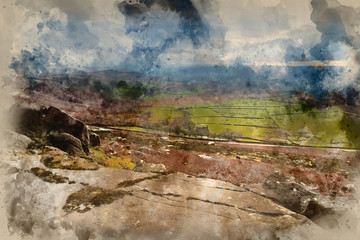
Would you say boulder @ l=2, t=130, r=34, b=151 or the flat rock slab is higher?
boulder @ l=2, t=130, r=34, b=151

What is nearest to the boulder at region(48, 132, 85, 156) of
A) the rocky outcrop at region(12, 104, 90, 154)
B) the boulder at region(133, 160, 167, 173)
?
the rocky outcrop at region(12, 104, 90, 154)

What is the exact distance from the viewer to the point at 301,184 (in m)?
6.14

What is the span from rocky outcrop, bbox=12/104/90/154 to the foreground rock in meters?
0.17

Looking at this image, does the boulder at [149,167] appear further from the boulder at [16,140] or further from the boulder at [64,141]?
the boulder at [16,140]

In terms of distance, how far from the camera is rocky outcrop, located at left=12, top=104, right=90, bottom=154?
624 cm

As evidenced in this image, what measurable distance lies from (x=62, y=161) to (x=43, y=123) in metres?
0.94

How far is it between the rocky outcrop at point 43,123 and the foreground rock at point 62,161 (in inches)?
6.7

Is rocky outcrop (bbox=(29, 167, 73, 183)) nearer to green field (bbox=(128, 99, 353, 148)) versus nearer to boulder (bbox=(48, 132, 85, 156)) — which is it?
boulder (bbox=(48, 132, 85, 156))

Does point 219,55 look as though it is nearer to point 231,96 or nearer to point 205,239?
point 231,96

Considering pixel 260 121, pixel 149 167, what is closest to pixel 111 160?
pixel 149 167

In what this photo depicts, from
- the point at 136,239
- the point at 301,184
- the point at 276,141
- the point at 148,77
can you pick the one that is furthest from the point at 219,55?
the point at 136,239

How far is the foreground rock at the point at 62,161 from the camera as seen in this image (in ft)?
20.3

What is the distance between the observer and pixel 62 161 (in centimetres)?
623

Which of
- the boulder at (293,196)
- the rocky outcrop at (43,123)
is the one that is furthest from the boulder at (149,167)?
the boulder at (293,196)
